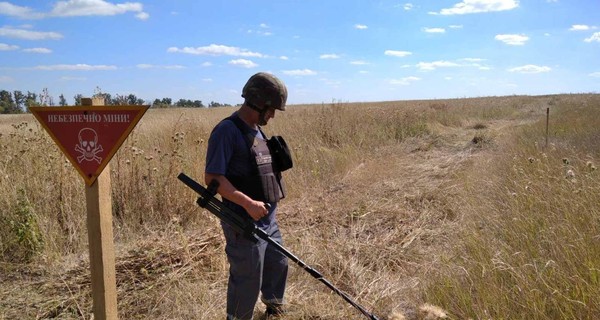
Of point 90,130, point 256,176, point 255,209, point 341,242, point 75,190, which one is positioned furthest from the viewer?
point 75,190

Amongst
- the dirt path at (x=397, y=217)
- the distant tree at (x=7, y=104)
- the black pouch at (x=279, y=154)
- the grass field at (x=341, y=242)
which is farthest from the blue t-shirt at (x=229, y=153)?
the distant tree at (x=7, y=104)

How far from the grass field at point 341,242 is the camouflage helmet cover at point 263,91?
140cm

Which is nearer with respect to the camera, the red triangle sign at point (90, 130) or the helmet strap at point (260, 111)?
the red triangle sign at point (90, 130)

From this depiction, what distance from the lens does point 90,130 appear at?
2154 millimetres

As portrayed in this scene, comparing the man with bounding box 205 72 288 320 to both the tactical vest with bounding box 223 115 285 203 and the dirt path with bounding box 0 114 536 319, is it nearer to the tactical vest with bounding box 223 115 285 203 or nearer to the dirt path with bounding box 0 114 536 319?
the tactical vest with bounding box 223 115 285 203

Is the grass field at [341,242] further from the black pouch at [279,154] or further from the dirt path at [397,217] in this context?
the black pouch at [279,154]

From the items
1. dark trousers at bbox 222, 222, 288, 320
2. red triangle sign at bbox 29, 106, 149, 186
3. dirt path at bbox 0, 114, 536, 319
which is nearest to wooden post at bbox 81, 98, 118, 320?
red triangle sign at bbox 29, 106, 149, 186

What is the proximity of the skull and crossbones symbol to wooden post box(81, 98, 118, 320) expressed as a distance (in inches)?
3.6

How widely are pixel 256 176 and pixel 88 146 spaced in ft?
3.00

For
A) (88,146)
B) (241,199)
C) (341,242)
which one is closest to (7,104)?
(341,242)

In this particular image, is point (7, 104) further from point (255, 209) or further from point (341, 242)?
point (255, 209)

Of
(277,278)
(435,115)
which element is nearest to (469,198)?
(277,278)

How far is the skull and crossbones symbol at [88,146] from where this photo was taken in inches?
84.7

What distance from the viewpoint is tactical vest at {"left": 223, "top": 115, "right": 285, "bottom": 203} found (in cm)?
255
